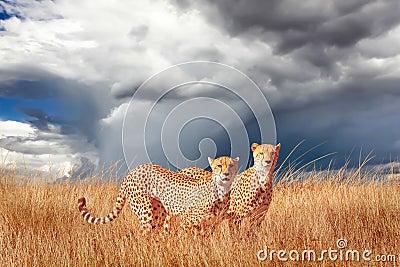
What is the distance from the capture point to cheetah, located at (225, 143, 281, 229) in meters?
4.46

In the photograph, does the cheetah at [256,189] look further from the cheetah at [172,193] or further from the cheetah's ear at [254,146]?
the cheetah at [172,193]

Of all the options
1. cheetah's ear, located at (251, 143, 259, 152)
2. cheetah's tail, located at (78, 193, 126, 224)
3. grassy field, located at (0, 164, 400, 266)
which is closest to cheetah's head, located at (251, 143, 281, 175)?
cheetah's ear, located at (251, 143, 259, 152)

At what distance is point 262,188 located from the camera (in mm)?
4613

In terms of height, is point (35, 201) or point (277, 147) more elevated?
point (277, 147)

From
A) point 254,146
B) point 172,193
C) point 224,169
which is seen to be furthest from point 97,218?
point 254,146

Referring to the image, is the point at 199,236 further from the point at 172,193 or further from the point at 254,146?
the point at 254,146

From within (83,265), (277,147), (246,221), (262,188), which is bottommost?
(83,265)

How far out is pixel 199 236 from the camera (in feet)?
14.7

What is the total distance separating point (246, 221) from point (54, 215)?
11.3 ft

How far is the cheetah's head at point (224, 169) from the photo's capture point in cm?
428

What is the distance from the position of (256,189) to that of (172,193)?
3.10 ft

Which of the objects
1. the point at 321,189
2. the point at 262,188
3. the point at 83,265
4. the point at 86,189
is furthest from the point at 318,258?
the point at 86,189

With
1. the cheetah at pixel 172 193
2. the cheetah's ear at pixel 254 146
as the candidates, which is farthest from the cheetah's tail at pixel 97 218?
the cheetah's ear at pixel 254 146

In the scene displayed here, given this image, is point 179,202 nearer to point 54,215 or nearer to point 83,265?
point 83,265
